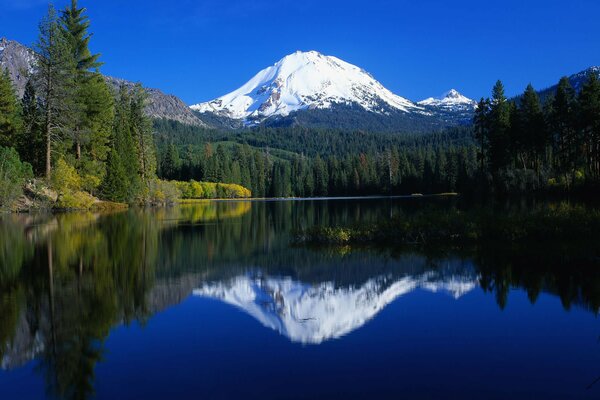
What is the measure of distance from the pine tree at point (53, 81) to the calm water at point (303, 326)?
114ft

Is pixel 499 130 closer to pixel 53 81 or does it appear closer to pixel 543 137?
pixel 543 137

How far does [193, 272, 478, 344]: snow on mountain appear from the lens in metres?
11.0

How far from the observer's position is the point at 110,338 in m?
10.1

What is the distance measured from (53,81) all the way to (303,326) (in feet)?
159

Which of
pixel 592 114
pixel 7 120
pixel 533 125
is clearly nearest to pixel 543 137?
pixel 533 125

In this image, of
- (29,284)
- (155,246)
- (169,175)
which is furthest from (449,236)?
(169,175)

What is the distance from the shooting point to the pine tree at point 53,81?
49.7 m

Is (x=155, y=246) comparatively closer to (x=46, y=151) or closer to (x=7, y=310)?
(x=7, y=310)

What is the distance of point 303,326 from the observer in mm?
10969

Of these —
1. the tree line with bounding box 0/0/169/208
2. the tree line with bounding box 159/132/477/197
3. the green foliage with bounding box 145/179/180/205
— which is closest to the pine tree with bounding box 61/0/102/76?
the tree line with bounding box 0/0/169/208

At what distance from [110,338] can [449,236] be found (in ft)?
57.2

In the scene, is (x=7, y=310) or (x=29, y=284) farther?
(x=29, y=284)

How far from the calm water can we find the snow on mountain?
0.05 metres

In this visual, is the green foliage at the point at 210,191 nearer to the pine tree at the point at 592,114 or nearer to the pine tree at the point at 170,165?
the pine tree at the point at 170,165
